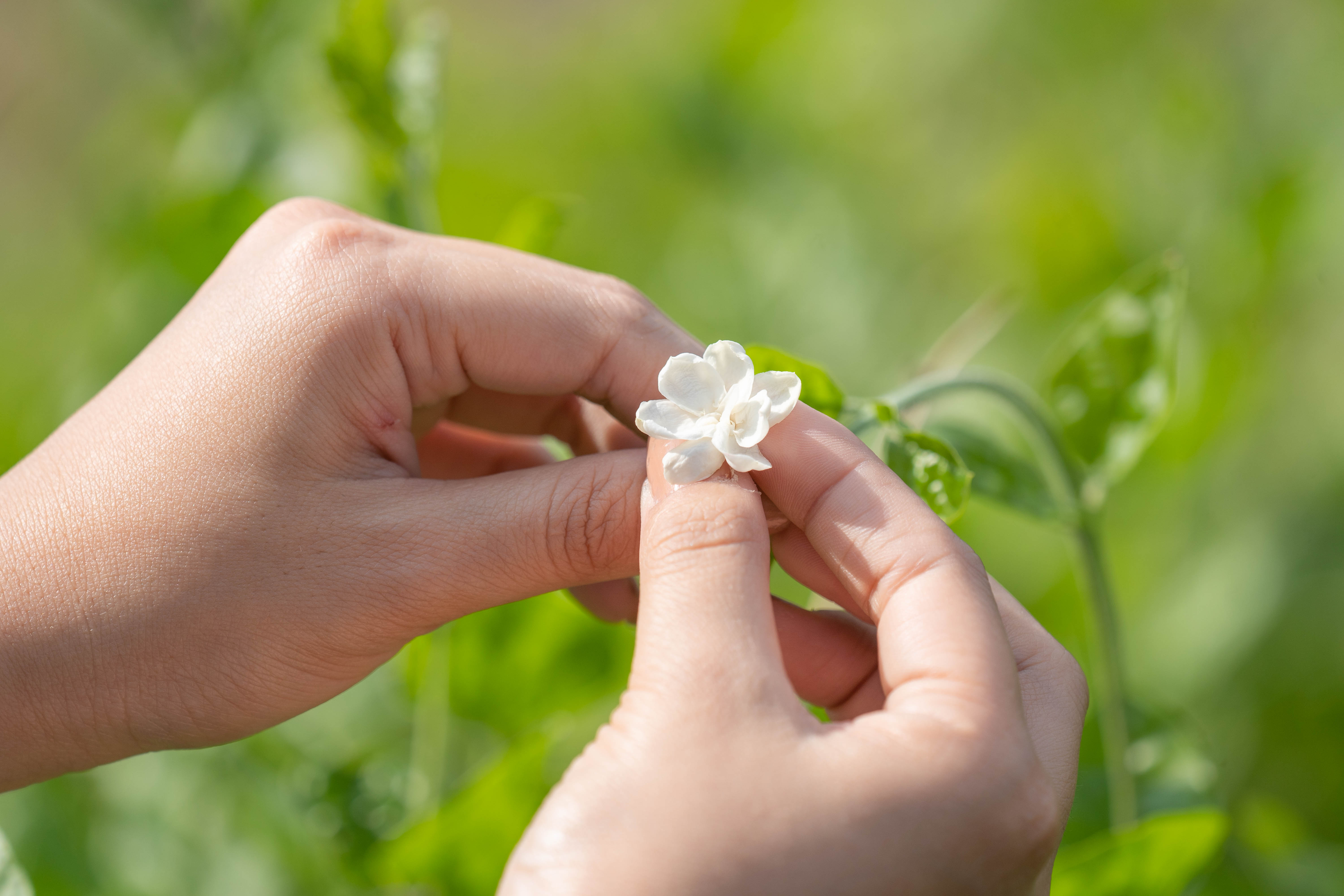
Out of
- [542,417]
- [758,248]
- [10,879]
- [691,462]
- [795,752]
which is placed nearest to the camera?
[795,752]

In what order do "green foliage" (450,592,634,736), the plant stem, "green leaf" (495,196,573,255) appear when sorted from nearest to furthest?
the plant stem → "green leaf" (495,196,573,255) → "green foliage" (450,592,634,736)

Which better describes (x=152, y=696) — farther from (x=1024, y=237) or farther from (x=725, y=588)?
(x=1024, y=237)

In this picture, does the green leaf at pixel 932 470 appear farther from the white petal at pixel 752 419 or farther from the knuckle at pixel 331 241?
the knuckle at pixel 331 241

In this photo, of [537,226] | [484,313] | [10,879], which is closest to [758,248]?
[537,226]

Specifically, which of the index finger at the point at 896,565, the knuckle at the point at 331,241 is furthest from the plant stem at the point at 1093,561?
the knuckle at the point at 331,241

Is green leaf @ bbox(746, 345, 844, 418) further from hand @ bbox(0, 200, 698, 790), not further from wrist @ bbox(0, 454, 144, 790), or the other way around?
wrist @ bbox(0, 454, 144, 790)

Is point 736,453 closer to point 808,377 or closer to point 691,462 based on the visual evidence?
point 691,462

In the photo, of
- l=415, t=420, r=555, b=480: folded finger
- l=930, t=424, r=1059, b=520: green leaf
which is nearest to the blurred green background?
l=930, t=424, r=1059, b=520: green leaf
